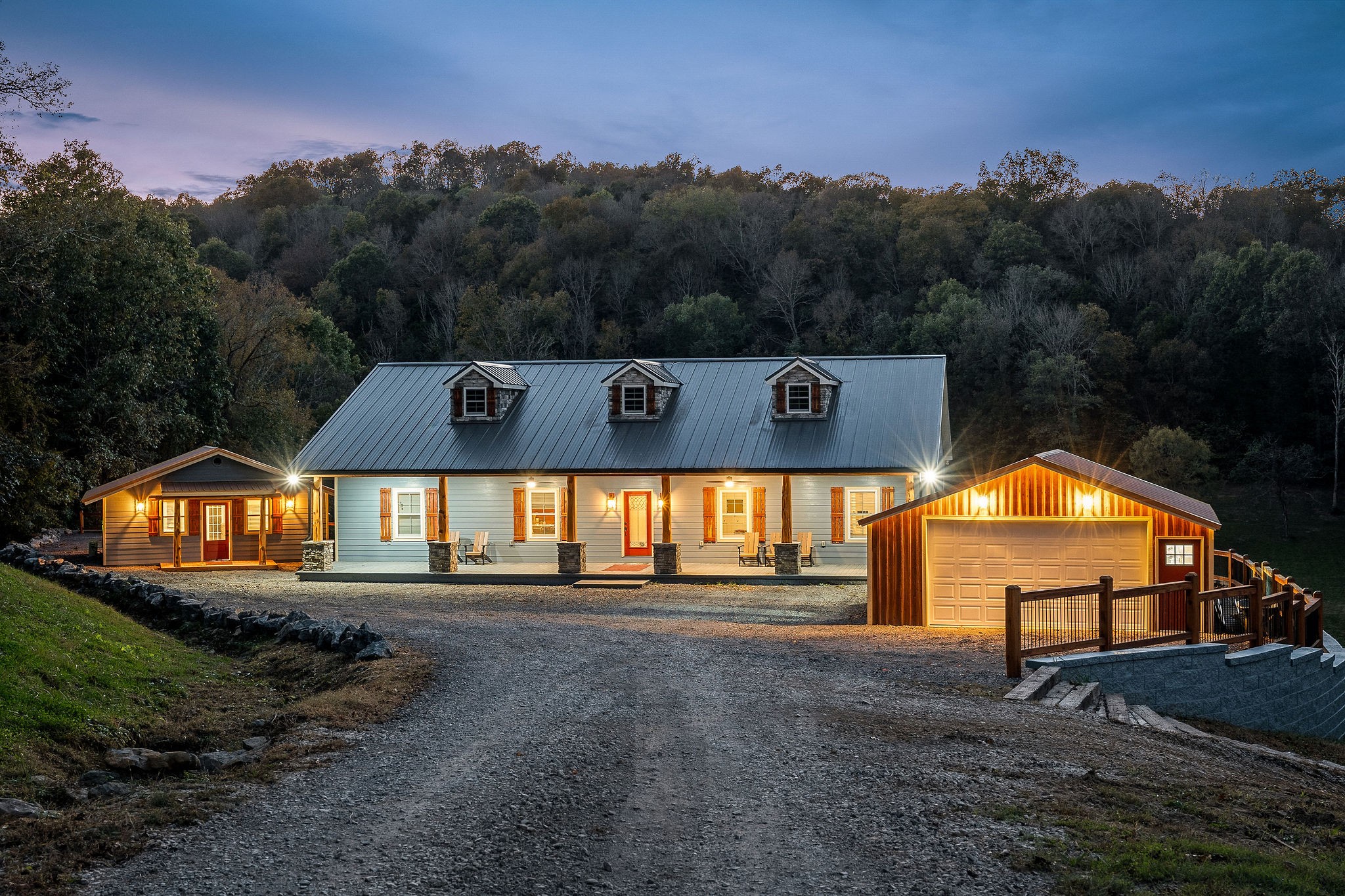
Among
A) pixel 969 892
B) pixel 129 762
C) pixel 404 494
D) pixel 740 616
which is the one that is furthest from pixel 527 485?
pixel 969 892

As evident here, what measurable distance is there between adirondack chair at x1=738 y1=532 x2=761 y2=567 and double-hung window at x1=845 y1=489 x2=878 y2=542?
2.10 meters

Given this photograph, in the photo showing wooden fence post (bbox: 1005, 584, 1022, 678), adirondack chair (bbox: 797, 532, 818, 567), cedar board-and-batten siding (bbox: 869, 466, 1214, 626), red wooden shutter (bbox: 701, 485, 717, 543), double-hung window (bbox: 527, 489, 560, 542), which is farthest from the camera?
double-hung window (bbox: 527, 489, 560, 542)

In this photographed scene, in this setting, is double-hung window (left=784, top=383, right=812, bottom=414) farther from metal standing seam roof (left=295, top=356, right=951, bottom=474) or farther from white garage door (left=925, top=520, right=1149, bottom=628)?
white garage door (left=925, top=520, right=1149, bottom=628)

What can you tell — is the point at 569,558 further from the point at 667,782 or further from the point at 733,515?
the point at 667,782

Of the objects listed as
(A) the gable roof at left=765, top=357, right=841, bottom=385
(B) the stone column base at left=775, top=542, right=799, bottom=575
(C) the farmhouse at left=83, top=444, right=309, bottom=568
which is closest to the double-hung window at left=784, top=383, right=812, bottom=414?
(A) the gable roof at left=765, top=357, right=841, bottom=385

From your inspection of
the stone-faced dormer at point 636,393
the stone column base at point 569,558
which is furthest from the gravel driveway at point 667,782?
the stone-faced dormer at point 636,393

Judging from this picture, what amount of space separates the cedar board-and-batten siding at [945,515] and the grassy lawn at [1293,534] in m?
15.7

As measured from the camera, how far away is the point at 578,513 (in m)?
26.9

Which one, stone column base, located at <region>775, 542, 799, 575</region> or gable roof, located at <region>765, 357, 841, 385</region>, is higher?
gable roof, located at <region>765, 357, 841, 385</region>

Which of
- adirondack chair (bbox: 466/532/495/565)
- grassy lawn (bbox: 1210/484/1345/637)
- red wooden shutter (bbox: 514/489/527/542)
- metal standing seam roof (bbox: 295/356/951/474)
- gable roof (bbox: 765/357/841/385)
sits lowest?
grassy lawn (bbox: 1210/484/1345/637)

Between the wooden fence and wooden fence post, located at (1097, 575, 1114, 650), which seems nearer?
the wooden fence

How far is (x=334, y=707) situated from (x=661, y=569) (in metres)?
14.3

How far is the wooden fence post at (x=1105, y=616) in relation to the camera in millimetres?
14172

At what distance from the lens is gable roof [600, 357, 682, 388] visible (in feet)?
91.9
